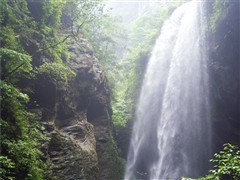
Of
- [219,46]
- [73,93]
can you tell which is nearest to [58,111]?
[73,93]

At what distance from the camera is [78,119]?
35.2ft

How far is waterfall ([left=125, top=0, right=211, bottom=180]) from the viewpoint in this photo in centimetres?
1290

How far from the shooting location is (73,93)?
36.2 ft

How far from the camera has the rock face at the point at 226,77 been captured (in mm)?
12023

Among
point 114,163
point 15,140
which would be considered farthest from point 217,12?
point 15,140

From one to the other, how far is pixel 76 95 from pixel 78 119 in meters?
1.09

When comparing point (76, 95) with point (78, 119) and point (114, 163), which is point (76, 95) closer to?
point (78, 119)

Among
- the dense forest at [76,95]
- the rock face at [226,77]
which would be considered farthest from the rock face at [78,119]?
the rock face at [226,77]

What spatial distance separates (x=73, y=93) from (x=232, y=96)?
7.27 m

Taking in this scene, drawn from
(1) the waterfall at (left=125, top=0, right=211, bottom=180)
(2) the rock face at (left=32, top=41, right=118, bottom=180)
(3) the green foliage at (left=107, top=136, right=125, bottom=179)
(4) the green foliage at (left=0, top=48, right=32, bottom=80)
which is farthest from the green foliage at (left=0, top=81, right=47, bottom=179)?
(1) the waterfall at (left=125, top=0, right=211, bottom=180)

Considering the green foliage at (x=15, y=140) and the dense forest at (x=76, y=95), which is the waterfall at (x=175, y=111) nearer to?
the dense forest at (x=76, y=95)

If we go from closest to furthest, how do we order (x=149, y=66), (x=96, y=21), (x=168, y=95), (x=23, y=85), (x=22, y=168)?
(x=22, y=168)
(x=23, y=85)
(x=168, y=95)
(x=96, y=21)
(x=149, y=66)

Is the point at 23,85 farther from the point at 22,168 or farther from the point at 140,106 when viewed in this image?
the point at 140,106

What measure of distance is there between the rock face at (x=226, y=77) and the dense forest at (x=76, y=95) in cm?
4
